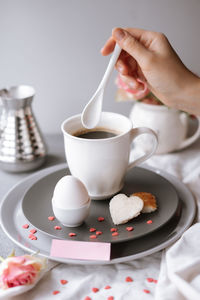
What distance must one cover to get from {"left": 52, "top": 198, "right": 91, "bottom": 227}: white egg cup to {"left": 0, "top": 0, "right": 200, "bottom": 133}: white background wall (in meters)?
0.61

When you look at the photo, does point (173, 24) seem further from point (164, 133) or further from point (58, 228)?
point (58, 228)

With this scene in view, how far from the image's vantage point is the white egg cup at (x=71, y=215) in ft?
2.49

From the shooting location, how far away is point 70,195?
76 cm

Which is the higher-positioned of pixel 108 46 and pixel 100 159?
pixel 108 46

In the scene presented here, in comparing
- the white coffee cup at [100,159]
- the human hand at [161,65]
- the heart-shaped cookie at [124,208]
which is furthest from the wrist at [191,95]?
the heart-shaped cookie at [124,208]

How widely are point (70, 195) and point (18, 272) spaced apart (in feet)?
0.56

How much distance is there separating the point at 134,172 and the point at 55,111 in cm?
46

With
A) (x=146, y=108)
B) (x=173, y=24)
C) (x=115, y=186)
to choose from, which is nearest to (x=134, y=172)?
(x=115, y=186)

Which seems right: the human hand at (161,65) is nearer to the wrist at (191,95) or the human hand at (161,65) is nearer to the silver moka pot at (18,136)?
the wrist at (191,95)

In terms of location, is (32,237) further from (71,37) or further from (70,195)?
(71,37)


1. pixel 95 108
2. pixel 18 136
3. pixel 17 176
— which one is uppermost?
pixel 95 108

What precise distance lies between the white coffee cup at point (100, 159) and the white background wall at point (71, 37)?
412 mm

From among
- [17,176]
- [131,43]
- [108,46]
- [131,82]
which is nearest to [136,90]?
[131,82]

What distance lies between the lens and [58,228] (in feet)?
2.56
